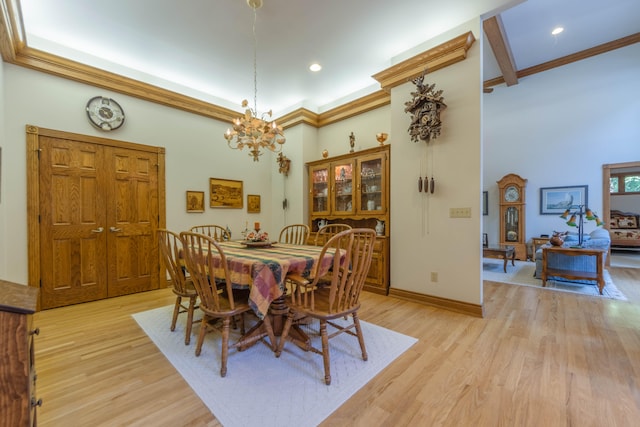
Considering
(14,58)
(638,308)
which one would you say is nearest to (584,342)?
(638,308)

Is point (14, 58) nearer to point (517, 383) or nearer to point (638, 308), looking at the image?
point (517, 383)

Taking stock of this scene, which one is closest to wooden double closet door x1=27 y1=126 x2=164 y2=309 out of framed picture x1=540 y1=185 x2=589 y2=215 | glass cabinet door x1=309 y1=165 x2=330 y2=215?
glass cabinet door x1=309 y1=165 x2=330 y2=215

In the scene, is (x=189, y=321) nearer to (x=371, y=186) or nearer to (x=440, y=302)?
(x=440, y=302)

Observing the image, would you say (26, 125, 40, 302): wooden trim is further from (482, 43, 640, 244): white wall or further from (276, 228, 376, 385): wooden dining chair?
(482, 43, 640, 244): white wall

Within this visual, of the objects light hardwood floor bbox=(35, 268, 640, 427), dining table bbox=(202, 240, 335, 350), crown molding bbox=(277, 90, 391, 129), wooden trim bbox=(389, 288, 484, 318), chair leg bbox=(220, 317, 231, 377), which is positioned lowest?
light hardwood floor bbox=(35, 268, 640, 427)

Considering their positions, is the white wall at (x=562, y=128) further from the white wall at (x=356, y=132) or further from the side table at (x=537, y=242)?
the white wall at (x=356, y=132)

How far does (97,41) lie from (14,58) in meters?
0.78

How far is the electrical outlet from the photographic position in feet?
9.35

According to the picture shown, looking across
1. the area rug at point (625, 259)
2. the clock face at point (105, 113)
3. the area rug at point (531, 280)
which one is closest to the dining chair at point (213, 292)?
the clock face at point (105, 113)

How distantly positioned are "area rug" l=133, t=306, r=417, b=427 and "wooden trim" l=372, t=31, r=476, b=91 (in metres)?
2.90

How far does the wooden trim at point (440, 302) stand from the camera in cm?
278

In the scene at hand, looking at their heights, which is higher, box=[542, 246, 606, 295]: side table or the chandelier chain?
the chandelier chain

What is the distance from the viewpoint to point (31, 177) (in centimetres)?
289

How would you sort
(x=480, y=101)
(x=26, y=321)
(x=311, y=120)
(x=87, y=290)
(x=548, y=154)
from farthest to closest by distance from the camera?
(x=548, y=154) → (x=311, y=120) → (x=87, y=290) → (x=480, y=101) → (x=26, y=321)
